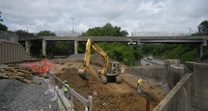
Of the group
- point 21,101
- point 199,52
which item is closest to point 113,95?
point 21,101

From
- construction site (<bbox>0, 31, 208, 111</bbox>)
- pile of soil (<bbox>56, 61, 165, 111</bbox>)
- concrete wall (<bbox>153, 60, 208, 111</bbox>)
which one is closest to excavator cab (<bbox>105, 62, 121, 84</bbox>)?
construction site (<bbox>0, 31, 208, 111</bbox>)

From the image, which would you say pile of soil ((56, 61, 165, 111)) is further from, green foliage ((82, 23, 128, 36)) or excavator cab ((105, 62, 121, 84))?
green foliage ((82, 23, 128, 36))

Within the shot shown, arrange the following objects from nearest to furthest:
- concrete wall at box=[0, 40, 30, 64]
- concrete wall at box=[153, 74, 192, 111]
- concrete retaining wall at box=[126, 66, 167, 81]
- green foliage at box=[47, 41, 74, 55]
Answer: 1. concrete wall at box=[153, 74, 192, 111]
2. concrete wall at box=[0, 40, 30, 64]
3. concrete retaining wall at box=[126, 66, 167, 81]
4. green foliage at box=[47, 41, 74, 55]

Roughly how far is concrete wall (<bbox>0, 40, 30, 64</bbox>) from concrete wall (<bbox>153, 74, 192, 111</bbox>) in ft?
71.4

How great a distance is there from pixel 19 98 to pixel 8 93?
1.16 metres

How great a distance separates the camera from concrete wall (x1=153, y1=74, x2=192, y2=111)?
6295 millimetres

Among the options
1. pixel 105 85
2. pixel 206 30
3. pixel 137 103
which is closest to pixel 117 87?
pixel 105 85

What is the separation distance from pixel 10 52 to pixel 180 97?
24110 mm

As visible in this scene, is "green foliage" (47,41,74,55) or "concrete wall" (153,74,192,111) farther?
"green foliage" (47,41,74,55)

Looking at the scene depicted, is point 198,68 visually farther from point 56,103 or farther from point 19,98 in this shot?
point 19,98

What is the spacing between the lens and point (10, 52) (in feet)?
87.6

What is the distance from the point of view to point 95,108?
51.5 ft

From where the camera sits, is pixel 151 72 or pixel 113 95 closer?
pixel 113 95

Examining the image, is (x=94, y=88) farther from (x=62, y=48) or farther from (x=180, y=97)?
(x=62, y=48)
